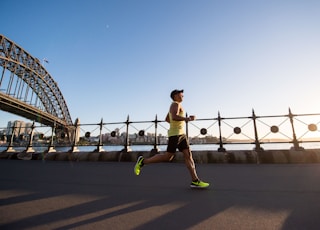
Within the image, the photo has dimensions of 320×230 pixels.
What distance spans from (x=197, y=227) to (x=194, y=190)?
4.37 ft

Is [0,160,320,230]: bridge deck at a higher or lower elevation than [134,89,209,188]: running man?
lower

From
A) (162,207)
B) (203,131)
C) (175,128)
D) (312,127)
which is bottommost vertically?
(162,207)

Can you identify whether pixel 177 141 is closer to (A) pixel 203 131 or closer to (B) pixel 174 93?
(B) pixel 174 93

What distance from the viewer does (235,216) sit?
1.70 metres

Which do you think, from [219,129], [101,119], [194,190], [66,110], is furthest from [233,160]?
[66,110]

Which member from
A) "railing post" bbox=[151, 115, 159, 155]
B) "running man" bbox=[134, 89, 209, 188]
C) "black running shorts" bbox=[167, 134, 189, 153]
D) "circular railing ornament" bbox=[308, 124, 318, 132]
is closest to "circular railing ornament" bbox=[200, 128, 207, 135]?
"railing post" bbox=[151, 115, 159, 155]

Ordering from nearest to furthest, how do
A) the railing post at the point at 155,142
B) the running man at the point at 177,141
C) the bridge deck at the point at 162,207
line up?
the bridge deck at the point at 162,207, the running man at the point at 177,141, the railing post at the point at 155,142

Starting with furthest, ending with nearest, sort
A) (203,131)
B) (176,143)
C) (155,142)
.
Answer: (203,131), (155,142), (176,143)

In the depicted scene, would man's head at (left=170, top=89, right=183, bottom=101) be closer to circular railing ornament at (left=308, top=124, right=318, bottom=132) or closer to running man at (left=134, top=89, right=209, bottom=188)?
running man at (left=134, top=89, right=209, bottom=188)

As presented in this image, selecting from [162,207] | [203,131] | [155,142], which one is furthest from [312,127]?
[162,207]

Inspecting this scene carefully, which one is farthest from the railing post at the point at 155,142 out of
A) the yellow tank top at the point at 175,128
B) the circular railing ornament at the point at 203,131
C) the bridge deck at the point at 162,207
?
the bridge deck at the point at 162,207

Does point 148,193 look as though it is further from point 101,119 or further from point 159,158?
point 101,119

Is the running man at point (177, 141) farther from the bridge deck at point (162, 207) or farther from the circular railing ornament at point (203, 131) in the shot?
the circular railing ornament at point (203, 131)

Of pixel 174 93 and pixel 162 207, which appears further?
pixel 174 93
